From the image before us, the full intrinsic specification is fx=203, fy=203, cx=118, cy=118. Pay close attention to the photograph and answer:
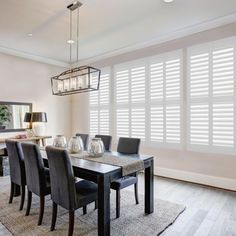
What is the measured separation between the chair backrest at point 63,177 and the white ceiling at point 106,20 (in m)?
2.29

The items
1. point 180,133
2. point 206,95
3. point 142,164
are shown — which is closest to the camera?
point 142,164

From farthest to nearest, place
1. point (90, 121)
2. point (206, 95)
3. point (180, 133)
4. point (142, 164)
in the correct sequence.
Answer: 1. point (90, 121)
2. point (180, 133)
3. point (206, 95)
4. point (142, 164)

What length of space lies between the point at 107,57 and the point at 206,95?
2.84 m

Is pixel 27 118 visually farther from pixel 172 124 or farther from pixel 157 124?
pixel 172 124

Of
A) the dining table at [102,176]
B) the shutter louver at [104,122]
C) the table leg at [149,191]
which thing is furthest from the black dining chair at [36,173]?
the shutter louver at [104,122]

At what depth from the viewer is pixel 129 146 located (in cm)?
336

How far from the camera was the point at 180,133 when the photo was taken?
4176 millimetres

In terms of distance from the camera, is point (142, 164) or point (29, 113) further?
point (29, 113)

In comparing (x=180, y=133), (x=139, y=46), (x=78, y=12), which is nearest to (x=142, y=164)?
(x=180, y=133)

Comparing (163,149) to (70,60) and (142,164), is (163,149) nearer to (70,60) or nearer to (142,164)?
(142,164)

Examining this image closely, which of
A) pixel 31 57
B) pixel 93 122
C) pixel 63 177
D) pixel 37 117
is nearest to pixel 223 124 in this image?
pixel 63 177

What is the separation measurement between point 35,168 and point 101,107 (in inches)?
132

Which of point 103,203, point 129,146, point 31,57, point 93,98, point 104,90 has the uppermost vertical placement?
point 31,57

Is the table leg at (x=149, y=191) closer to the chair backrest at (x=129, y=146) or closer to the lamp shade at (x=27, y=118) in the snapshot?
the chair backrest at (x=129, y=146)
